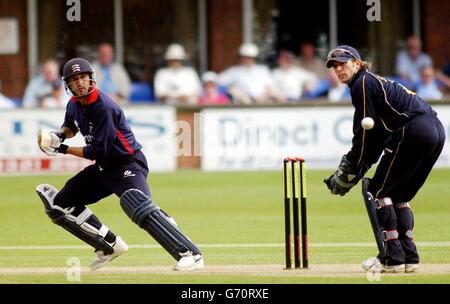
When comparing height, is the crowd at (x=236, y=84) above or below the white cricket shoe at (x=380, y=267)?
above

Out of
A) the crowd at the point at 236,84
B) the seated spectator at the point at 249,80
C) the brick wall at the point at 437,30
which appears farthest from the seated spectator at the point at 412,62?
the seated spectator at the point at 249,80

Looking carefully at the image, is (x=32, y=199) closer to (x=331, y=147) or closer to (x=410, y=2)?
(x=331, y=147)

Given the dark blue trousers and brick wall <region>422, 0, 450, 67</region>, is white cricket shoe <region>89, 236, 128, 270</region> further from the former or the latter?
brick wall <region>422, 0, 450, 67</region>

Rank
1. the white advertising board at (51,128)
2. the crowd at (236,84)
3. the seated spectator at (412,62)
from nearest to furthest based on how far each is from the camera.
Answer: the white advertising board at (51,128) → the crowd at (236,84) → the seated spectator at (412,62)

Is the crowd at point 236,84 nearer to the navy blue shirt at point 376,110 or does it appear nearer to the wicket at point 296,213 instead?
the wicket at point 296,213

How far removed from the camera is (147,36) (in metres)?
23.6

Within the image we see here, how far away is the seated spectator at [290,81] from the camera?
67.4 ft

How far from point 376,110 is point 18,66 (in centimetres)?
1593

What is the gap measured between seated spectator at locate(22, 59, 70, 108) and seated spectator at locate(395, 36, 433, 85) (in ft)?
21.1

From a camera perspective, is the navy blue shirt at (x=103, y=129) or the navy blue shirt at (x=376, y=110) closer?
the navy blue shirt at (x=376, y=110)

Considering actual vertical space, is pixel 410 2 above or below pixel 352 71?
above

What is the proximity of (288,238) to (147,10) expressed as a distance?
49.8 ft

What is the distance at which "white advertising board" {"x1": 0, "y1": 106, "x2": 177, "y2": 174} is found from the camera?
18406 millimetres
